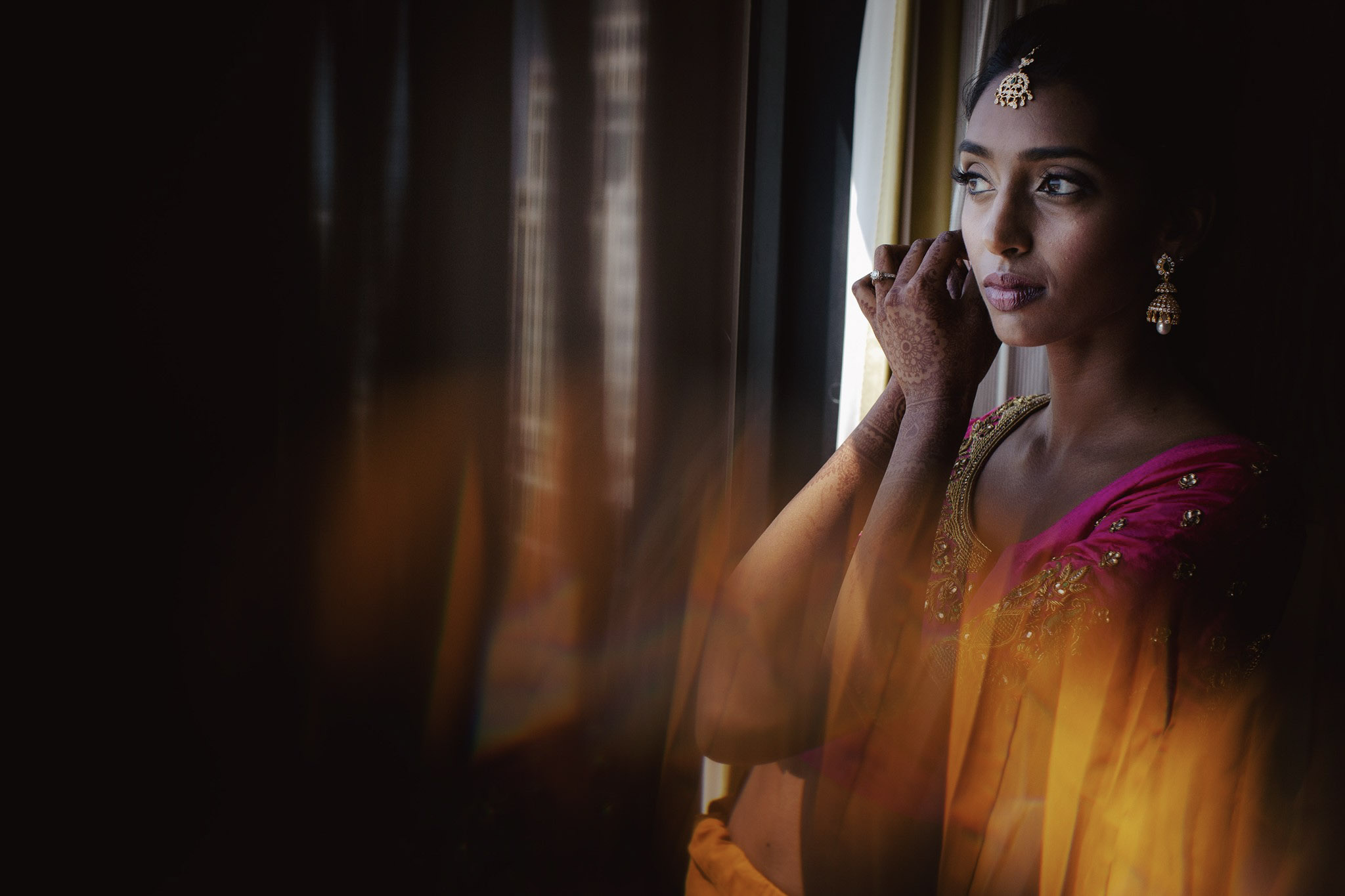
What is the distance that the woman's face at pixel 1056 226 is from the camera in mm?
830

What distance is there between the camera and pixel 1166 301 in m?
0.88

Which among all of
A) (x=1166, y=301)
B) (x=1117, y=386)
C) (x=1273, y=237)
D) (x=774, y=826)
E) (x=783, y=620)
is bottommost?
(x=774, y=826)

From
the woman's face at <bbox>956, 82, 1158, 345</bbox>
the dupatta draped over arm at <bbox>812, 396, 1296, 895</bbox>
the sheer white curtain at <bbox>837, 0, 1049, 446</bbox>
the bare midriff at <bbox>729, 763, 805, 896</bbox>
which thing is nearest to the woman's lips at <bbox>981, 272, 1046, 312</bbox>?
the woman's face at <bbox>956, 82, 1158, 345</bbox>

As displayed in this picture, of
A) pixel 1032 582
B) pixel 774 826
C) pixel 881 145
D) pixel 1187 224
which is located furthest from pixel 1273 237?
pixel 774 826

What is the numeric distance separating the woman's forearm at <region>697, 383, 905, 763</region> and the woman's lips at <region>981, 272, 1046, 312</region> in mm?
161

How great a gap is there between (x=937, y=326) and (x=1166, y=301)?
0.84 feet

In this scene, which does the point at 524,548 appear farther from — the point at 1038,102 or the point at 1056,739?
the point at 1038,102

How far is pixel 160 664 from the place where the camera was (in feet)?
2.72

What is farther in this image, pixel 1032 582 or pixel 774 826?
pixel 774 826

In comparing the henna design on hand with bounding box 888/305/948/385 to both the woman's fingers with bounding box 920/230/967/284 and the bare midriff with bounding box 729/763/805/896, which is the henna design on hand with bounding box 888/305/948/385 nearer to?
the woman's fingers with bounding box 920/230/967/284

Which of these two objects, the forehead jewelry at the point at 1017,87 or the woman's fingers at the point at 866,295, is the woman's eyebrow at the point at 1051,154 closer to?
the forehead jewelry at the point at 1017,87

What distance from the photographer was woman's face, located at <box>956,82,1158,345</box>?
83cm

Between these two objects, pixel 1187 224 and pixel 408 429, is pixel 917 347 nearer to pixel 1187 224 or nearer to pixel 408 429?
pixel 1187 224

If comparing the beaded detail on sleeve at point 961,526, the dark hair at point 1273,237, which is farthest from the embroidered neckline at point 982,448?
the dark hair at point 1273,237
